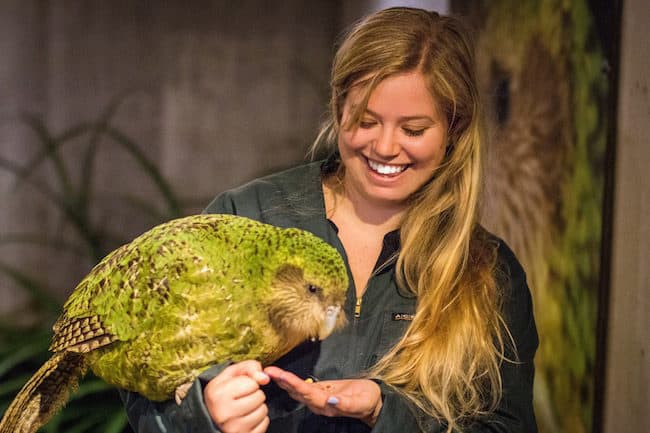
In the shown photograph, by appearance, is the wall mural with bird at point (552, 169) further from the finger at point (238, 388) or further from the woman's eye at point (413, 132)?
the finger at point (238, 388)

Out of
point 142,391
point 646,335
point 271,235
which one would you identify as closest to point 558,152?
point 646,335

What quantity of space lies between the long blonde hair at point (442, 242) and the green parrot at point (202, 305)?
0.21m

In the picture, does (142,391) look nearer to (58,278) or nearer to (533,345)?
(533,345)

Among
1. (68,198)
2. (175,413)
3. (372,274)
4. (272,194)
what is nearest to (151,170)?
(68,198)

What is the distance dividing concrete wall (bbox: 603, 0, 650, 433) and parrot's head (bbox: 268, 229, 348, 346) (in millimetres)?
682

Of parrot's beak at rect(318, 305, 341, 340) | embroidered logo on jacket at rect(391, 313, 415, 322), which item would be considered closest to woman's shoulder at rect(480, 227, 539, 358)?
embroidered logo on jacket at rect(391, 313, 415, 322)

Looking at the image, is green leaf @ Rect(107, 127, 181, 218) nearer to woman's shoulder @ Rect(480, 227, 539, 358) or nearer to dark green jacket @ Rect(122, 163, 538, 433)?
dark green jacket @ Rect(122, 163, 538, 433)

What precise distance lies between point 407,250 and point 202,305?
0.37 m

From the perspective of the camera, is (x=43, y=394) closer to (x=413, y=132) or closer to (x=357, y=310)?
(x=357, y=310)

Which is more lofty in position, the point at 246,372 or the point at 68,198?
the point at 246,372

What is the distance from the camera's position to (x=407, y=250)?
1.15 metres

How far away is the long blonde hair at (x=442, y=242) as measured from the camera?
43.3 inches

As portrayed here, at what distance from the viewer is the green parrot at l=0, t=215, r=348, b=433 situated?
0.93 metres

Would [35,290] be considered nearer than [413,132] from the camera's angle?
No
